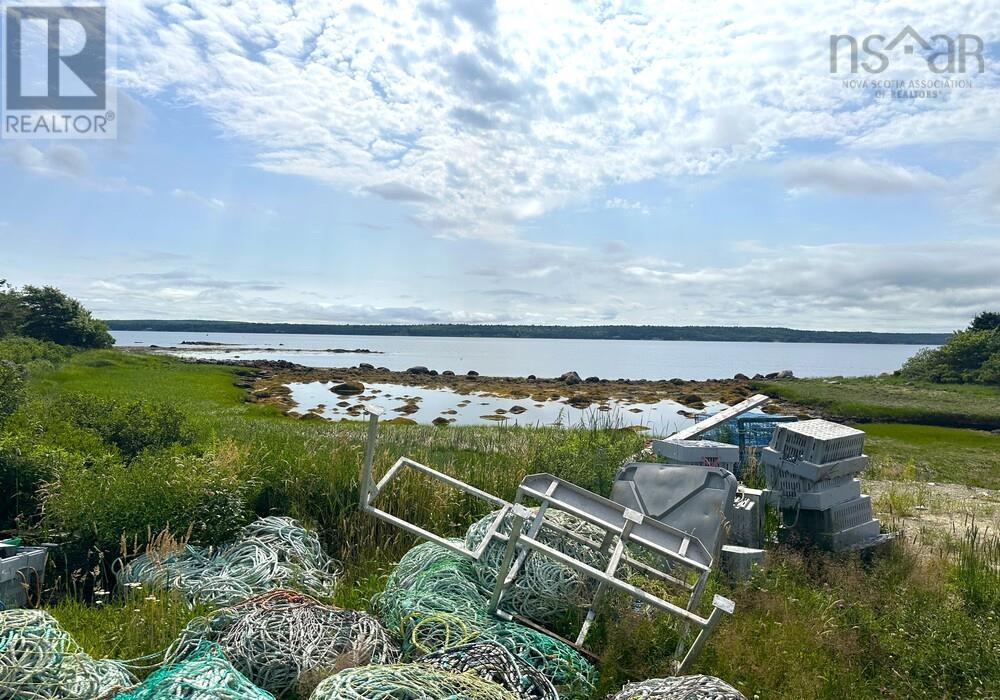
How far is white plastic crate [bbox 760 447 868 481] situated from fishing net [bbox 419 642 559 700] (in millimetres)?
4808

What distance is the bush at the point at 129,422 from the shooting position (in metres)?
9.93

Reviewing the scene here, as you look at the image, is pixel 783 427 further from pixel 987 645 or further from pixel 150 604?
pixel 150 604

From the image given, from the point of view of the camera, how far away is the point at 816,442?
7.75 meters

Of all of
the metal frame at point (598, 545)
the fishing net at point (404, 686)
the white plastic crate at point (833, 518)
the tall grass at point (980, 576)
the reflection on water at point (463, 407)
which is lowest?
the reflection on water at point (463, 407)

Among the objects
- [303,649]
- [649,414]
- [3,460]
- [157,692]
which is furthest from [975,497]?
[649,414]

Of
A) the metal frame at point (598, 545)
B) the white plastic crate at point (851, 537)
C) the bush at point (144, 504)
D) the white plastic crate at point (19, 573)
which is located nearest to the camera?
the metal frame at point (598, 545)

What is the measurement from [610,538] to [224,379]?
43.5 meters

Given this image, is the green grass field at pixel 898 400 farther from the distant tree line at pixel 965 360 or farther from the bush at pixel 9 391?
the bush at pixel 9 391

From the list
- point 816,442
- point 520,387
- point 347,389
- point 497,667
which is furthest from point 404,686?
point 520,387

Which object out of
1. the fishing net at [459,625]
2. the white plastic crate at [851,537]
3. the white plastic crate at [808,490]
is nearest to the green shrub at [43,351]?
the fishing net at [459,625]

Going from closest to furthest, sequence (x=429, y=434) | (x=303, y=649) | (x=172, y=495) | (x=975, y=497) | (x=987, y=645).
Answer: (x=303, y=649)
(x=987, y=645)
(x=172, y=495)
(x=975, y=497)
(x=429, y=434)

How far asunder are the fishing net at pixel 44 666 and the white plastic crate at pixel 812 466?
694 centimetres

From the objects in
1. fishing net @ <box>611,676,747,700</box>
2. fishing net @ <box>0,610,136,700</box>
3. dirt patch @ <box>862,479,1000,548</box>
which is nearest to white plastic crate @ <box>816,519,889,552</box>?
dirt patch @ <box>862,479,1000,548</box>

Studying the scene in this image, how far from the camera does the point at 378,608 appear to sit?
18.8 feet
